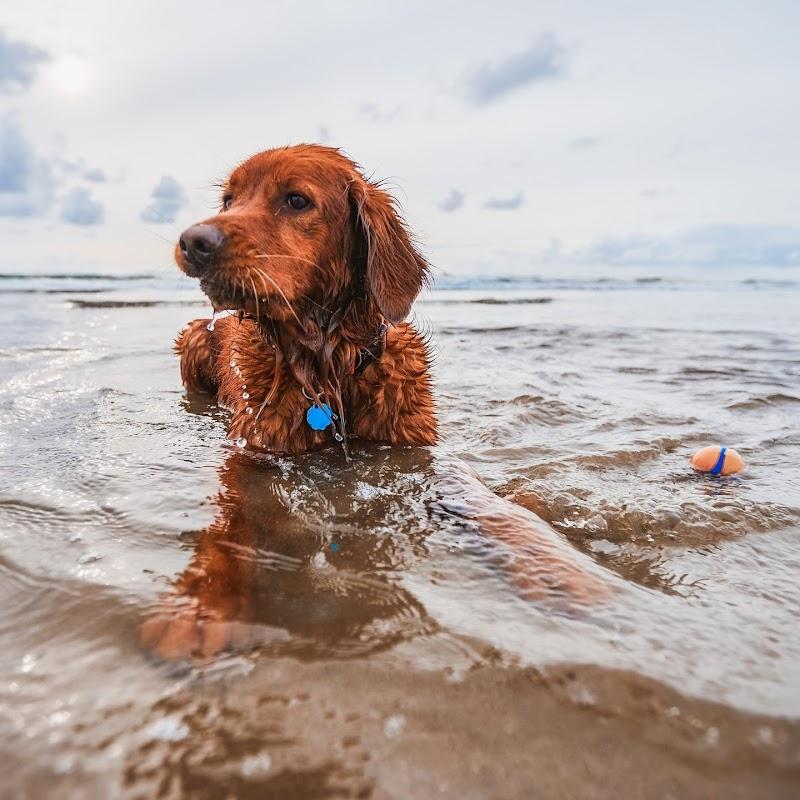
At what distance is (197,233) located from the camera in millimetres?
2957

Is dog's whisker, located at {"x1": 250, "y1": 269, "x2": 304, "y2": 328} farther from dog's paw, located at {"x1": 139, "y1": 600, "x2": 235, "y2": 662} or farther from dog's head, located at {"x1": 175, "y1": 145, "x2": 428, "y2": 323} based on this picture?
dog's paw, located at {"x1": 139, "y1": 600, "x2": 235, "y2": 662}

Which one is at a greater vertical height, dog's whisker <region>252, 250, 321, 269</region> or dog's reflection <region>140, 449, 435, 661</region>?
dog's whisker <region>252, 250, 321, 269</region>

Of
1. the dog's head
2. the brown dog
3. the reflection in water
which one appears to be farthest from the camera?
the brown dog

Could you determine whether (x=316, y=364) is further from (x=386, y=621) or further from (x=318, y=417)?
(x=386, y=621)

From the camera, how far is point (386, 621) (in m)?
2.03

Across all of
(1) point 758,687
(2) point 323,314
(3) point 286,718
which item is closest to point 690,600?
(1) point 758,687

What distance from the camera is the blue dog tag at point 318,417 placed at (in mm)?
3656

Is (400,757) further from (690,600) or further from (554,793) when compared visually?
(690,600)

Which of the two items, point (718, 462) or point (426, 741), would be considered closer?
point (426, 741)

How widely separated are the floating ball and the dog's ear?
1.79 m

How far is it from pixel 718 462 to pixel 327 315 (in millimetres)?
2238

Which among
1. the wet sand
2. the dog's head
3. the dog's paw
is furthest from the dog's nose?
the wet sand

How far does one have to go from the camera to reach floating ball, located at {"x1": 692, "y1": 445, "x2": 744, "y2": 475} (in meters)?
3.67

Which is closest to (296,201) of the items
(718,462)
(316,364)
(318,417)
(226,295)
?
(226,295)
